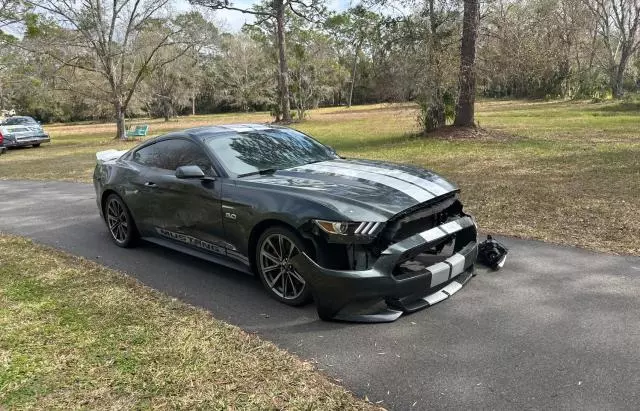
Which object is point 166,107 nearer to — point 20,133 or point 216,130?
point 20,133

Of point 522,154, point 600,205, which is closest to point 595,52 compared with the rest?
point 522,154

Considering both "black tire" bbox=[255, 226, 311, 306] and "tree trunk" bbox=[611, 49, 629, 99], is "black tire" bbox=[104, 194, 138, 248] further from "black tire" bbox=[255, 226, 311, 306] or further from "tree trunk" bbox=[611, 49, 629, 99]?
"tree trunk" bbox=[611, 49, 629, 99]

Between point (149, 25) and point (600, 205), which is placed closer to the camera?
point (600, 205)

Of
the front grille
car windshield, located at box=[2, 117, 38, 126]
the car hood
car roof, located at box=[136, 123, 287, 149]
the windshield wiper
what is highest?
car windshield, located at box=[2, 117, 38, 126]

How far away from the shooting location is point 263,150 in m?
5.14

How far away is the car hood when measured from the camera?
3822mm

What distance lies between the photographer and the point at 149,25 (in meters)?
25.6

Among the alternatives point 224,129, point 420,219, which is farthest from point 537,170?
point 224,129

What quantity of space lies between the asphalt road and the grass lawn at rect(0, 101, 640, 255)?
987 mm

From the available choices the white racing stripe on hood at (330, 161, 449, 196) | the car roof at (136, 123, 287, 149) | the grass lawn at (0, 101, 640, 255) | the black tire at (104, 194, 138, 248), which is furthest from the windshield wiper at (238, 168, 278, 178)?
the grass lawn at (0, 101, 640, 255)

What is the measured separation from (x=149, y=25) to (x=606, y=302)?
26.3 metres

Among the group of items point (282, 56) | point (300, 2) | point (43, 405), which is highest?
point (300, 2)

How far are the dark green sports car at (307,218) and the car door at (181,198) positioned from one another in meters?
0.01

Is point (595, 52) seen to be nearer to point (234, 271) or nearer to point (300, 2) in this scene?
point (300, 2)
